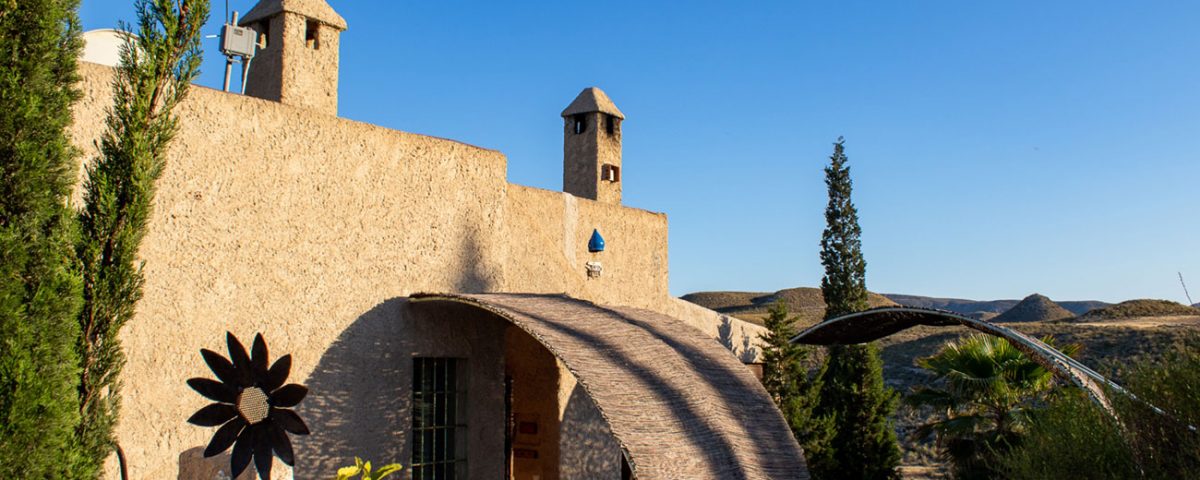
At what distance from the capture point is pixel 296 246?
9.08 meters

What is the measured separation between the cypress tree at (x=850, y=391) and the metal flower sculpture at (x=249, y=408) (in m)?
10.1

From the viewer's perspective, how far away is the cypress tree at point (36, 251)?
252 inches

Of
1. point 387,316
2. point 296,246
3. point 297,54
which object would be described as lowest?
point 387,316

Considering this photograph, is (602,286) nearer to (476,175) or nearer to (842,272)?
(476,175)

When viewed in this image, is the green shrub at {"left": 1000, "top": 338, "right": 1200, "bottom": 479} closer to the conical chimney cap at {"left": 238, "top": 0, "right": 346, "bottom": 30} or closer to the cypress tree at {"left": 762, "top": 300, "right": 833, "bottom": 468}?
the cypress tree at {"left": 762, "top": 300, "right": 833, "bottom": 468}

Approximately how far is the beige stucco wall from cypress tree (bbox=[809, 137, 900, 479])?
8.05 metres

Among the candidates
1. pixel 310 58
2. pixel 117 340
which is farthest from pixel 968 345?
pixel 117 340

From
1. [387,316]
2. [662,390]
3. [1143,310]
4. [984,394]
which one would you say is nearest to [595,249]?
[387,316]

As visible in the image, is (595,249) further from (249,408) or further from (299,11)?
(249,408)

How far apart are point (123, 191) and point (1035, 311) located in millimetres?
56390

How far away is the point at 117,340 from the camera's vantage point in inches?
292

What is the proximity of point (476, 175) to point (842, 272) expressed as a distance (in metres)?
10.5

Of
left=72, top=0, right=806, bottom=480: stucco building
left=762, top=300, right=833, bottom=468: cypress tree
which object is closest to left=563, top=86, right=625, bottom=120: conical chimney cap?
left=72, top=0, right=806, bottom=480: stucco building

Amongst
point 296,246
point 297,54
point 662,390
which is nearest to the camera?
point 662,390
